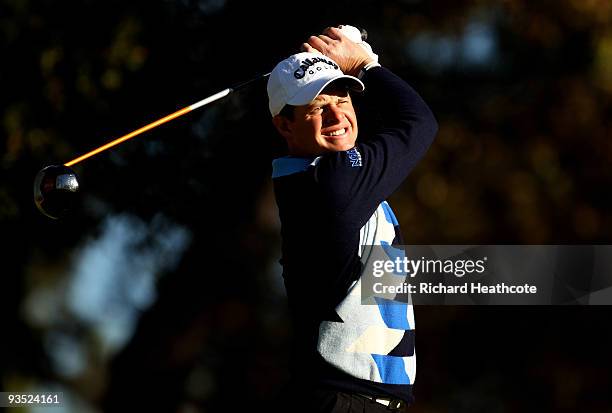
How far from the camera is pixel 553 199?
9.06m

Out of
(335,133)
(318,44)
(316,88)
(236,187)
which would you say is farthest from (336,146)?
(236,187)

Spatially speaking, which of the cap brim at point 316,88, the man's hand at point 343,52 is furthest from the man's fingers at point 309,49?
the cap brim at point 316,88

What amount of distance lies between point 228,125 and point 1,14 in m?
1.74

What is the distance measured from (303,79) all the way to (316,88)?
84mm

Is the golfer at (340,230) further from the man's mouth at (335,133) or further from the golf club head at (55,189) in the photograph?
the golf club head at (55,189)

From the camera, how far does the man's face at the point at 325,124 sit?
169 inches

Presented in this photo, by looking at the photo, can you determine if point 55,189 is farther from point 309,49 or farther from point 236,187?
point 236,187

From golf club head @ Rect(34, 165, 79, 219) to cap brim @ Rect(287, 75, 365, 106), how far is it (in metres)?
0.95

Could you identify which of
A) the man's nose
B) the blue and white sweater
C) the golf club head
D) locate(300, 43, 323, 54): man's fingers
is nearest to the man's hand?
locate(300, 43, 323, 54): man's fingers

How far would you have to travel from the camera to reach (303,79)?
4305mm

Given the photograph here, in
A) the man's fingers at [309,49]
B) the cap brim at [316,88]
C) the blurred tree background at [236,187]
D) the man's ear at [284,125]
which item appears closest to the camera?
the cap brim at [316,88]

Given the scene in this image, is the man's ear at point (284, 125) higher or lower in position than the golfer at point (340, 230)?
higher

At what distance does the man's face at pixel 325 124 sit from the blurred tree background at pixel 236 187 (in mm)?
3740

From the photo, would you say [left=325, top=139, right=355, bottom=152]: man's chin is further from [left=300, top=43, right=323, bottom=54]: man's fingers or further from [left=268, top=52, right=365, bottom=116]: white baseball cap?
[left=300, top=43, right=323, bottom=54]: man's fingers
